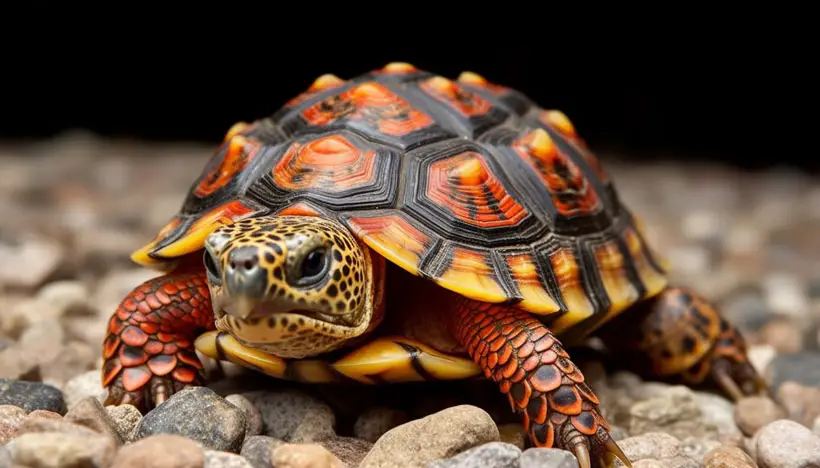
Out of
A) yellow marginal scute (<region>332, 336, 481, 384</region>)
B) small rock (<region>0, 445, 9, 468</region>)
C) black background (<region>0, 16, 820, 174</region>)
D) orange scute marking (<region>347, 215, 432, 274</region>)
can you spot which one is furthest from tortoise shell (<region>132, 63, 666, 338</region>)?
black background (<region>0, 16, 820, 174</region>)

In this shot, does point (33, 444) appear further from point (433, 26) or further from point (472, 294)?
point (433, 26)

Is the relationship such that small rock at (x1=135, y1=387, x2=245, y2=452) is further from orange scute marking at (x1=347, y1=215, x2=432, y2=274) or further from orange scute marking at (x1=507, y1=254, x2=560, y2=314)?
orange scute marking at (x1=507, y1=254, x2=560, y2=314)

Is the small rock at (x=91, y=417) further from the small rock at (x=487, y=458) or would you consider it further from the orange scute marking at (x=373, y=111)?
the orange scute marking at (x=373, y=111)

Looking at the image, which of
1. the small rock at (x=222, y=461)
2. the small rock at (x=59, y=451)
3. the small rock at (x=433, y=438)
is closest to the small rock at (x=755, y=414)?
the small rock at (x=433, y=438)

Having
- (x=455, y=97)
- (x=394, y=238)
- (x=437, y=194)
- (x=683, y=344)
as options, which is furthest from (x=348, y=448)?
(x=683, y=344)

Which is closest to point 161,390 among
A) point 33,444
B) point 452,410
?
point 33,444

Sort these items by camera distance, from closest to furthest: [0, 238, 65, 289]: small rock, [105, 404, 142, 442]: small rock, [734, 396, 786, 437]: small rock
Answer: [105, 404, 142, 442]: small rock, [734, 396, 786, 437]: small rock, [0, 238, 65, 289]: small rock

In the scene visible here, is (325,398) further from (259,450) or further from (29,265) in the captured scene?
(29,265)
